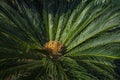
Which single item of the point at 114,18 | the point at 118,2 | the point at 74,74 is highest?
the point at 118,2

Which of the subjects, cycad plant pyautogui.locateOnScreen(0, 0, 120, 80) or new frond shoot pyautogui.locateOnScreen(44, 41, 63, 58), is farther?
new frond shoot pyautogui.locateOnScreen(44, 41, 63, 58)

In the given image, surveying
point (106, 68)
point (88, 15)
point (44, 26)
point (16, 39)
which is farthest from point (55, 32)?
point (106, 68)

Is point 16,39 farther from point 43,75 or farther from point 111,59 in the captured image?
point 111,59

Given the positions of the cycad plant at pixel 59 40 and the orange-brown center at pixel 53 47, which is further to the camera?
the orange-brown center at pixel 53 47

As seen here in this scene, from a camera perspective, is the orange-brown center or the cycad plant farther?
the orange-brown center

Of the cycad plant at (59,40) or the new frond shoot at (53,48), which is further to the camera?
the new frond shoot at (53,48)
